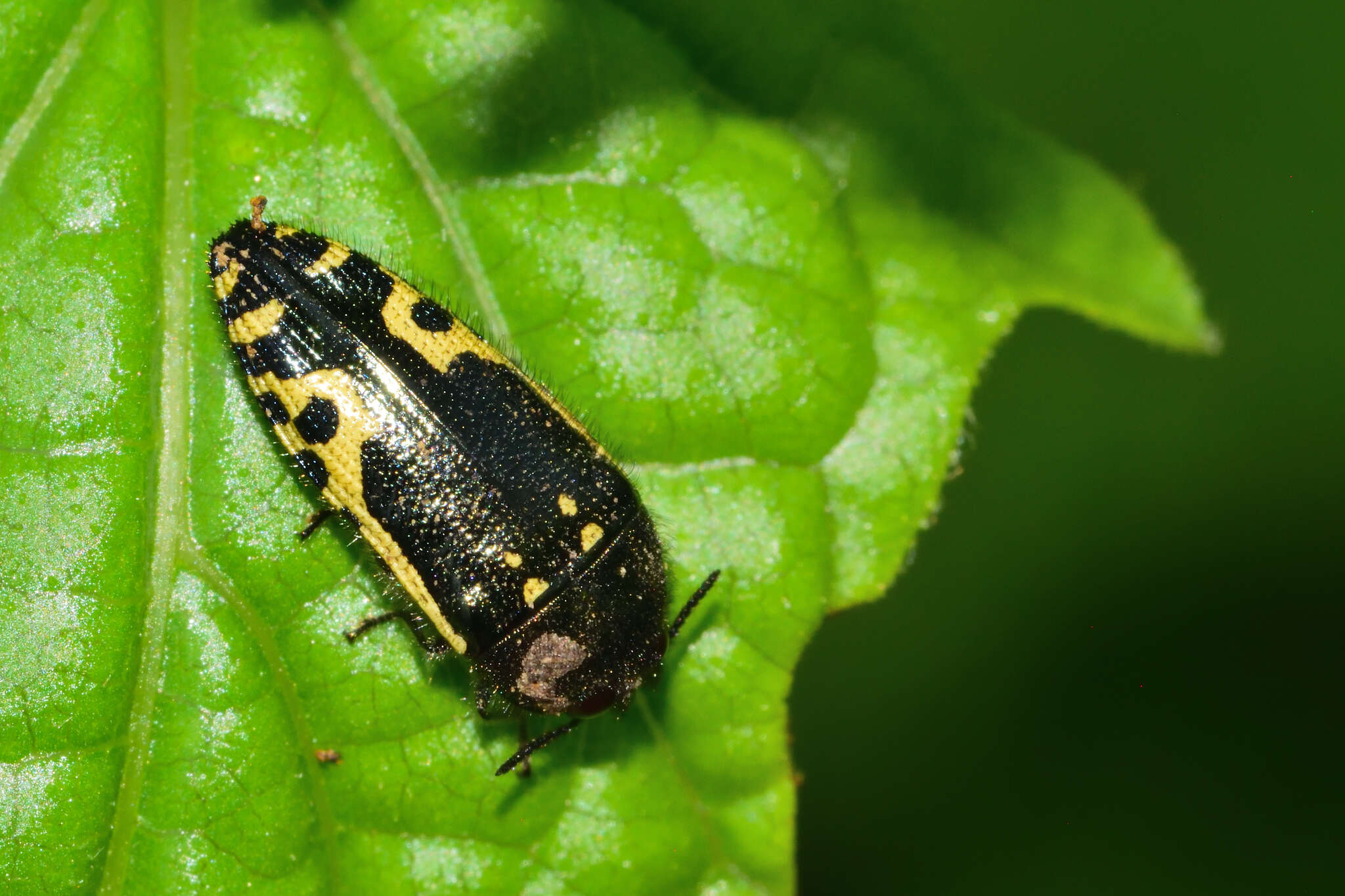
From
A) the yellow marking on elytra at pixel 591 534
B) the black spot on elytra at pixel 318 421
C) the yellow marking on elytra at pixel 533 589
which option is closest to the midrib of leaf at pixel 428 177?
the black spot on elytra at pixel 318 421

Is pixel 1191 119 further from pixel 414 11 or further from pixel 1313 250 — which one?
pixel 414 11

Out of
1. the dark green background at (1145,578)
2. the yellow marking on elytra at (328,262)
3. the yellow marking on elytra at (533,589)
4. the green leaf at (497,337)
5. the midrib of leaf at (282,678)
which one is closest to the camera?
the green leaf at (497,337)

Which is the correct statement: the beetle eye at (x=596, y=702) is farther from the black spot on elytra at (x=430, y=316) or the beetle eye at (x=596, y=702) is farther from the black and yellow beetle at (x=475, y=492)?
the black spot on elytra at (x=430, y=316)

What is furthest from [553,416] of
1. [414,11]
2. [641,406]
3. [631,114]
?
[414,11]

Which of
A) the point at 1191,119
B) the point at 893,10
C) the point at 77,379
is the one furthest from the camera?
the point at 1191,119

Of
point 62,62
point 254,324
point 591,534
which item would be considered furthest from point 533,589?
point 62,62

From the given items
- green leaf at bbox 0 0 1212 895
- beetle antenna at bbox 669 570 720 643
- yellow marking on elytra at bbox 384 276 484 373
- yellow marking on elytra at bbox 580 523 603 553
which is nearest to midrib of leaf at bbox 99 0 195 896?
green leaf at bbox 0 0 1212 895
